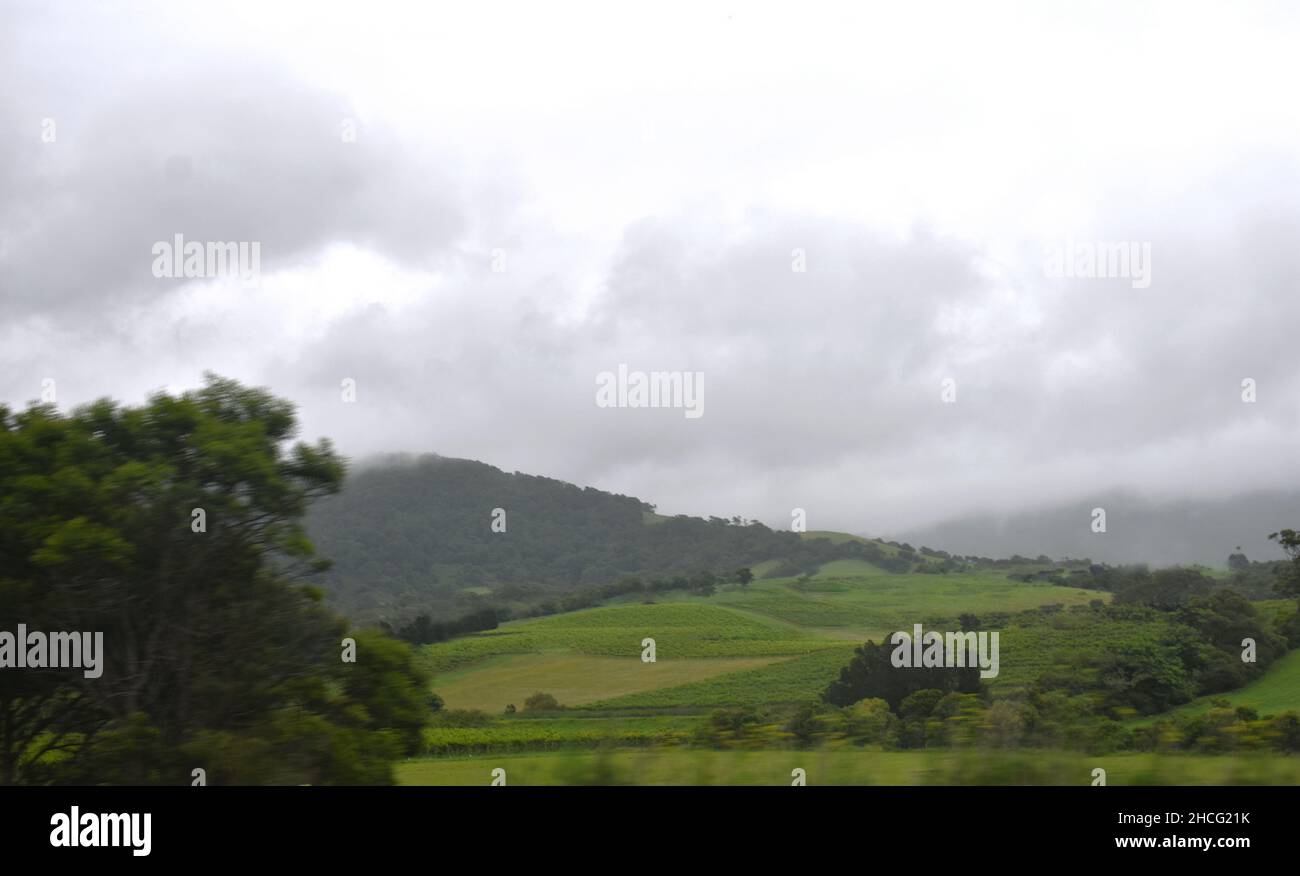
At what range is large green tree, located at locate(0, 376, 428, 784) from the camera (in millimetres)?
6746

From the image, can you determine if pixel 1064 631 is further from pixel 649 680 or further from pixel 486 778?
pixel 486 778

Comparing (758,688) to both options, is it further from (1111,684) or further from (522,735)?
(1111,684)

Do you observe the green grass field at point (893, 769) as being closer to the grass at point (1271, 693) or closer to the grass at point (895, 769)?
the grass at point (895, 769)

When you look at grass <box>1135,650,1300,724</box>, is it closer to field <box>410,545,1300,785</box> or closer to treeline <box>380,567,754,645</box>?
field <box>410,545,1300,785</box>

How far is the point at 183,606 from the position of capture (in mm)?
7301

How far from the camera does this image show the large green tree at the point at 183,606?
675 cm

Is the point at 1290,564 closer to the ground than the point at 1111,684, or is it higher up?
higher up

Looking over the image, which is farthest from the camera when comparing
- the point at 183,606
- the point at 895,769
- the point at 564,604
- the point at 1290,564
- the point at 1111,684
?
the point at 564,604

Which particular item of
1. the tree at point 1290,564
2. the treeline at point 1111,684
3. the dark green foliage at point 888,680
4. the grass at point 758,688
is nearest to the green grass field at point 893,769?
the treeline at point 1111,684

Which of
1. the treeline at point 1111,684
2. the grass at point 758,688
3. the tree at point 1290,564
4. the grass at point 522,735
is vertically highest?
the tree at point 1290,564

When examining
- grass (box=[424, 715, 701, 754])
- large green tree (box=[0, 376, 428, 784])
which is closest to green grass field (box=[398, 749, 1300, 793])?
grass (box=[424, 715, 701, 754])

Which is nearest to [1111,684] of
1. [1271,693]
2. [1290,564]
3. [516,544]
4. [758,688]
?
[1271,693]
